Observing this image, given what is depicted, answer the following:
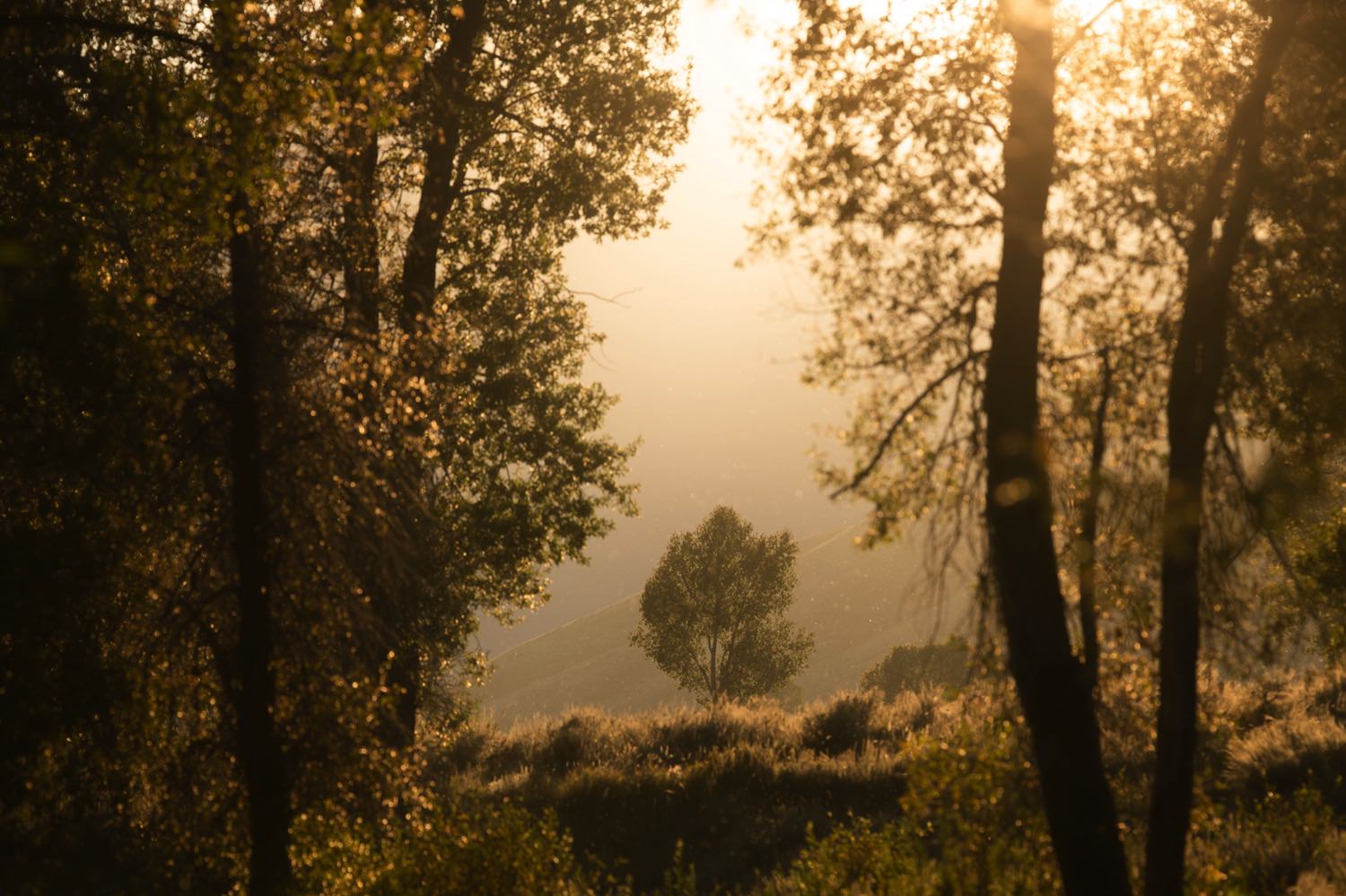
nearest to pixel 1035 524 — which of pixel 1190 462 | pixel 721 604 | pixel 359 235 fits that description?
pixel 1190 462

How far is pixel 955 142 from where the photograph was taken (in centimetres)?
741

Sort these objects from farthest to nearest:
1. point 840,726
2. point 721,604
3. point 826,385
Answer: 1. point 721,604
2. point 840,726
3. point 826,385

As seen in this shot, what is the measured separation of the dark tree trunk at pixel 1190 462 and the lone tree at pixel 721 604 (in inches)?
2011

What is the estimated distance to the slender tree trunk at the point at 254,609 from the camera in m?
8.74

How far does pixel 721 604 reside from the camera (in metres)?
58.7

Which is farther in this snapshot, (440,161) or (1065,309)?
(440,161)

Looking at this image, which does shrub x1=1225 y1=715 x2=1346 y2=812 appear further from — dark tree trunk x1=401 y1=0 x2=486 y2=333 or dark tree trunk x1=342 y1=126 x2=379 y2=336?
dark tree trunk x1=401 y1=0 x2=486 y2=333

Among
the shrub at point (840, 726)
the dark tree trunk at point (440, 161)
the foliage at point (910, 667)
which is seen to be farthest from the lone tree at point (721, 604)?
the dark tree trunk at point (440, 161)

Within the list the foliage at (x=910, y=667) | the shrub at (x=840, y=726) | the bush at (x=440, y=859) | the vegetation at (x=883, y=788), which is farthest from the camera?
the foliage at (x=910, y=667)

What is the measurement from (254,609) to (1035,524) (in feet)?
19.5

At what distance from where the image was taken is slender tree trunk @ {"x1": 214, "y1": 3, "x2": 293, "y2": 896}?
8742 mm

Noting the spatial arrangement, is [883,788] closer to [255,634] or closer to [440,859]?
[440,859]

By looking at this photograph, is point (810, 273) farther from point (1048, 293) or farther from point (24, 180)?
point (24, 180)

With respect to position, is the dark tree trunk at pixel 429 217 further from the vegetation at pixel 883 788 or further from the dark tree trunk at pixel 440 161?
the vegetation at pixel 883 788
